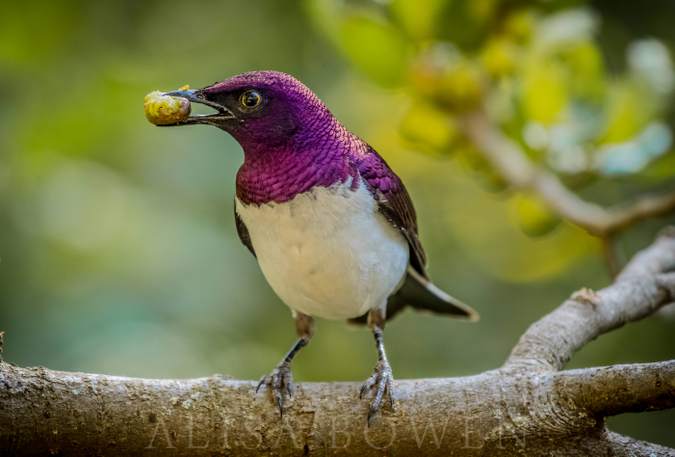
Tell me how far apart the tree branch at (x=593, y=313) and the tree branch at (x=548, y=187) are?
15.2 inches

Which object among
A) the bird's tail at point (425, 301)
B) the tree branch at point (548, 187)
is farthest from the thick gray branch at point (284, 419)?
the tree branch at point (548, 187)

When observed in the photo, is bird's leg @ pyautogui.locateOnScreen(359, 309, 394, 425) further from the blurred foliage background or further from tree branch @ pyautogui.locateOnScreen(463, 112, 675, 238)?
the blurred foliage background

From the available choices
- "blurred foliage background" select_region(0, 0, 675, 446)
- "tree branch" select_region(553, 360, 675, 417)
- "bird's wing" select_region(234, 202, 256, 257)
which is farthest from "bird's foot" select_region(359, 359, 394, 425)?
"blurred foliage background" select_region(0, 0, 675, 446)

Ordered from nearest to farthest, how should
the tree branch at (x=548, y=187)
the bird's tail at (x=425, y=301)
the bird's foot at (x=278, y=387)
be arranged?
the bird's foot at (x=278, y=387), the bird's tail at (x=425, y=301), the tree branch at (x=548, y=187)

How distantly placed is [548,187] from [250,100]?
185cm

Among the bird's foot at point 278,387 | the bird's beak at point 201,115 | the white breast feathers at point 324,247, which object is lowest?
the bird's foot at point 278,387

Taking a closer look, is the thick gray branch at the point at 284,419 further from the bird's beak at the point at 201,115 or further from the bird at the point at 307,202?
the bird's beak at the point at 201,115

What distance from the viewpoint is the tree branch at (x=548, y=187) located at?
11.6 ft

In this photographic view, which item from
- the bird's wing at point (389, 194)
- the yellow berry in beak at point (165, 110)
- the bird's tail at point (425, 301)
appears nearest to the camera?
the yellow berry in beak at point (165, 110)

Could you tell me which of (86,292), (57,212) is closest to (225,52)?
(57,212)

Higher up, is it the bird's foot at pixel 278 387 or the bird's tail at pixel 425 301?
the bird's tail at pixel 425 301

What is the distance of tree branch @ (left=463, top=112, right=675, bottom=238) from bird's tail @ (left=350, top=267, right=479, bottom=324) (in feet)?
2.27

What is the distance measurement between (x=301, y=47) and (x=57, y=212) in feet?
6.58

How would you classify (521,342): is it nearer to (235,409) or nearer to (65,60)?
(235,409)
